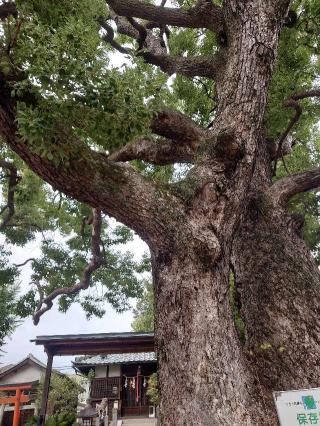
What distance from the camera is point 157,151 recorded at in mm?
5844

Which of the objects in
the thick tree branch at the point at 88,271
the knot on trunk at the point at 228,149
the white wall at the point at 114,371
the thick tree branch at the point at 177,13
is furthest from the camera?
the white wall at the point at 114,371

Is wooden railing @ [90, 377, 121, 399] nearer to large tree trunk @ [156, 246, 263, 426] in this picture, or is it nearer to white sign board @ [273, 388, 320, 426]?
large tree trunk @ [156, 246, 263, 426]

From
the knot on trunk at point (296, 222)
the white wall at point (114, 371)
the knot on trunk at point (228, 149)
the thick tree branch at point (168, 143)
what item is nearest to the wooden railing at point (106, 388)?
the white wall at point (114, 371)

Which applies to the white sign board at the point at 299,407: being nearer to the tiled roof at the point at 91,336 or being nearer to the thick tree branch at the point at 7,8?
the thick tree branch at the point at 7,8

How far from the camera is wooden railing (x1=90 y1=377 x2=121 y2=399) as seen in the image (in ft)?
51.3

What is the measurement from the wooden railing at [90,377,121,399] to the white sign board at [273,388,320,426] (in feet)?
49.1

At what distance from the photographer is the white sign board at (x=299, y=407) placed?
2391 millimetres

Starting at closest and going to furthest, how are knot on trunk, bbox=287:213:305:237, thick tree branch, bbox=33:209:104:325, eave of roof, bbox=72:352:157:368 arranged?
knot on trunk, bbox=287:213:305:237 < thick tree branch, bbox=33:209:104:325 < eave of roof, bbox=72:352:157:368

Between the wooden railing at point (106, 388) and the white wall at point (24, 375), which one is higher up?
the white wall at point (24, 375)

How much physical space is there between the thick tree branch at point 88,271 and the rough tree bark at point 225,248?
3.34 m

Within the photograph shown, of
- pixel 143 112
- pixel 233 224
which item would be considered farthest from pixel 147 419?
pixel 143 112

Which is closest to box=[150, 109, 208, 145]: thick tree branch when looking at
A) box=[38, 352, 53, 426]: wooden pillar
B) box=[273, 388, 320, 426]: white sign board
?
box=[273, 388, 320, 426]: white sign board

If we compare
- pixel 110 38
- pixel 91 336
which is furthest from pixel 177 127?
pixel 91 336

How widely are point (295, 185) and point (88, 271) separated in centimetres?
612
